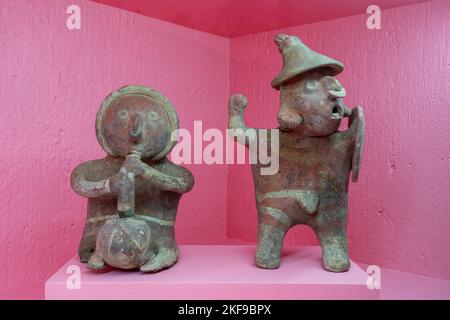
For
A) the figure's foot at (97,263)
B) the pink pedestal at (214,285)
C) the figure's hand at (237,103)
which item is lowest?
the pink pedestal at (214,285)

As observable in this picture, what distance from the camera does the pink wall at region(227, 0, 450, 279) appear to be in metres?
1.59

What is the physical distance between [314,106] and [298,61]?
14 cm

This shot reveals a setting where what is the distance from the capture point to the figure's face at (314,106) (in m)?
1.33

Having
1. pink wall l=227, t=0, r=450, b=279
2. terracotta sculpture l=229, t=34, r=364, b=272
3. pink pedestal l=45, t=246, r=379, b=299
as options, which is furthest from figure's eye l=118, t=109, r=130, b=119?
pink wall l=227, t=0, r=450, b=279

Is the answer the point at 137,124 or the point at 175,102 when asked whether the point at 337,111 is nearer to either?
the point at 137,124

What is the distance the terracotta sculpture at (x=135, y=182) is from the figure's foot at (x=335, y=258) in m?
0.43

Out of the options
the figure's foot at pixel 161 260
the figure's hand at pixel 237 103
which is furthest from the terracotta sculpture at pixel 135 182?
the figure's hand at pixel 237 103

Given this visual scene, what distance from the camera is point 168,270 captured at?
1.31 metres

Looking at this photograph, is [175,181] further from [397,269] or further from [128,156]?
[397,269]

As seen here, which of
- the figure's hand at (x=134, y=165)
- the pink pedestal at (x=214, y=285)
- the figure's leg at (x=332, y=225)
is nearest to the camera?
the pink pedestal at (x=214, y=285)

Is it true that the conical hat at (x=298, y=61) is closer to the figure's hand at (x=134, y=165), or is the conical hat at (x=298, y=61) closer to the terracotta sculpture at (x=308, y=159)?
the terracotta sculpture at (x=308, y=159)

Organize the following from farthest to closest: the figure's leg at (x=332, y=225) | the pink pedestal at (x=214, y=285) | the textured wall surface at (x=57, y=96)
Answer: the textured wall surface at (x=57, y=96), the figure's leg at (x=332, y=225), the pink pedestal at (x=214, y=285)

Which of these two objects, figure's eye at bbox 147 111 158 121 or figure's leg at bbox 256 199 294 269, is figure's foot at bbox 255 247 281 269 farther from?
figure's eye at bbox 147 111 158 121

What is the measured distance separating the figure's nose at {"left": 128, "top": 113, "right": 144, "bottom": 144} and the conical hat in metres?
0.41
